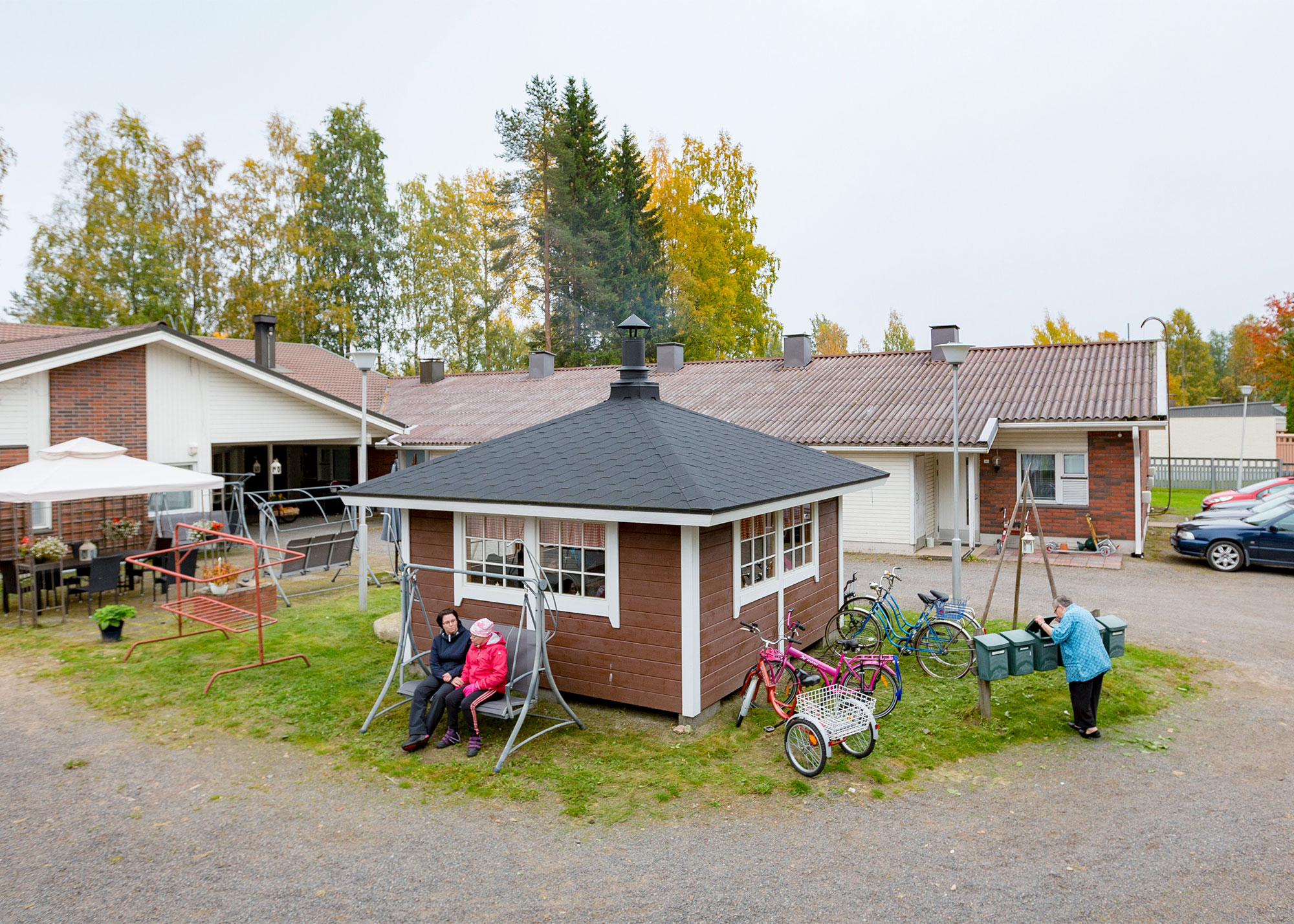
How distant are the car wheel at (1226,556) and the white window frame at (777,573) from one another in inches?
383

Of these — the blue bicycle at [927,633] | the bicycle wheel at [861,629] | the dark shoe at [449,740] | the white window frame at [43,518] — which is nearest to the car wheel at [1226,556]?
the blue bicycle at [927,633]

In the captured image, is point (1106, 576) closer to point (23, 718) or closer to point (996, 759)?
point (996, 759)

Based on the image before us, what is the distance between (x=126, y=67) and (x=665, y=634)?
3476 centimetres

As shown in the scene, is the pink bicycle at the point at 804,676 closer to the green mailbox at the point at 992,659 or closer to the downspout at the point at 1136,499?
the green mailbox at the point at 992,659

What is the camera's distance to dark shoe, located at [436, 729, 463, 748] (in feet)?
22.4

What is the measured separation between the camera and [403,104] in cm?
3816

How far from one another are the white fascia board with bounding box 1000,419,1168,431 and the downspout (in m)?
0.26

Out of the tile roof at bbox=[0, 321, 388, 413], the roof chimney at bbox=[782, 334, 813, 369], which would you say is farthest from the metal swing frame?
the roof chimney at bbox=[782, 334, 813, 369]

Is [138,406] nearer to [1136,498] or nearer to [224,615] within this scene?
[224,615]

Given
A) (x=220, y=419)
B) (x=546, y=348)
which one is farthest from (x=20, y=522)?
(x=546, y=348)

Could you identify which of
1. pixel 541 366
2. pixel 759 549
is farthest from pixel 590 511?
pixel 541 366

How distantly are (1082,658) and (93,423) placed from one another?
15866mm

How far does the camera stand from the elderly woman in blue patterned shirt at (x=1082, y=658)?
22.5 ft

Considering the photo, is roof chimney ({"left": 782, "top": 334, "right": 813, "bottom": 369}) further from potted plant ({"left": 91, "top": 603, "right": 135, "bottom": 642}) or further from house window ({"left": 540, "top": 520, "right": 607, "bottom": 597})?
→ potted plant ({"left": 91, "top": 603, "right": 135, "bottom": 642})
